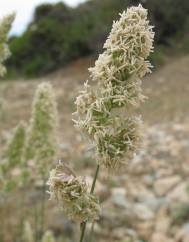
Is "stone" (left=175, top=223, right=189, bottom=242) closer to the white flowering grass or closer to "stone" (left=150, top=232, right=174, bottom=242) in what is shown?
"stone" (left=150, top=232, right=174, bottom=242)

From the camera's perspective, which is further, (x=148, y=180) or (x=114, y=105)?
(x=148, y=180)

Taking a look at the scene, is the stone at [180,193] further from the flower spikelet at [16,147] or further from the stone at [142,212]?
the flower spikelet at [16,147]

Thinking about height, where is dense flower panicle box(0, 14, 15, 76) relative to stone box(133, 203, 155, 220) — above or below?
below

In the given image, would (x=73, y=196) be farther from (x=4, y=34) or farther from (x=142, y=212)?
(x=142, y=212)

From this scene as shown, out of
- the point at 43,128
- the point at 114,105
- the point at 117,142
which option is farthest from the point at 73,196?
the point at 43,128

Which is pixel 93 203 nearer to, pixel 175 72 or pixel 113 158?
pixel 113 158

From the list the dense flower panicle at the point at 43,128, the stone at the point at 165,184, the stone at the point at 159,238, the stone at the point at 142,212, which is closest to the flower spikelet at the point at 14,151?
the dense flower panicle at the point at 43,128

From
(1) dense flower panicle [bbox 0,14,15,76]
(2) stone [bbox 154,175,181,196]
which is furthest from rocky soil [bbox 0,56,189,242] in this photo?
(1) dense flower panicle [bbox 0,14,15,76]
